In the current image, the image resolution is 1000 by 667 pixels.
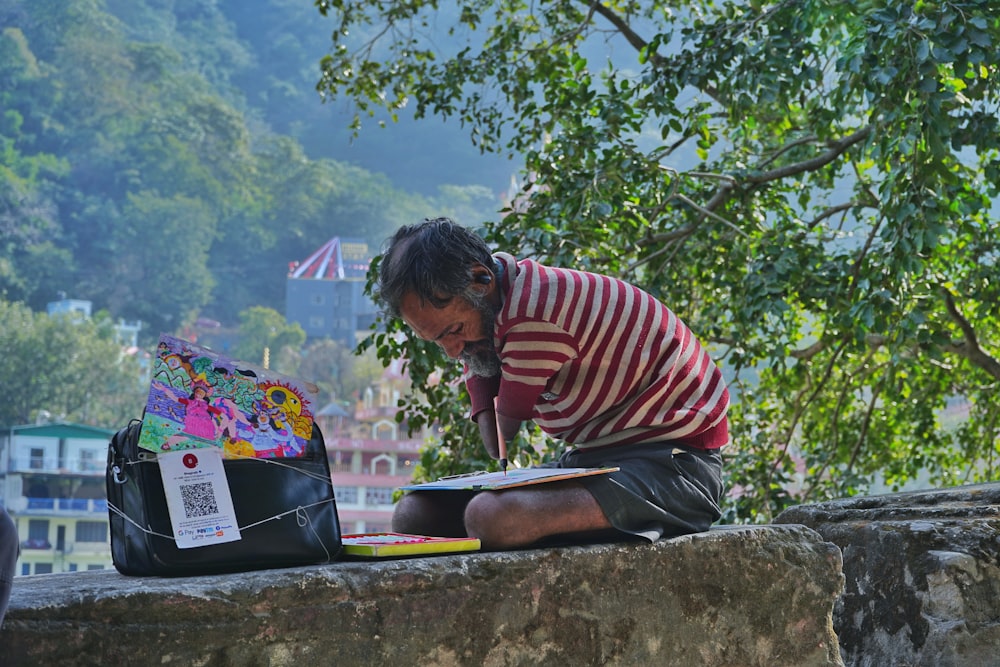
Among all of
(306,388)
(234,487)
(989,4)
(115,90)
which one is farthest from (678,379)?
(115,90)

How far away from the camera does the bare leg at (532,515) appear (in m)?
2.11

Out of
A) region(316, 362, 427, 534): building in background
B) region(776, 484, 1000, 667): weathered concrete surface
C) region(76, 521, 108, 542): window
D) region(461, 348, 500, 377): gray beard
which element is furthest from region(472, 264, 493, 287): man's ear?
region(76, 521, 108, 542): window

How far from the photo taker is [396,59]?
6.74m

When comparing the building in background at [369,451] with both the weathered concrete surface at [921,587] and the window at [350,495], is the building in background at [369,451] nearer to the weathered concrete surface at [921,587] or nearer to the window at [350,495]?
the window at [350,495]

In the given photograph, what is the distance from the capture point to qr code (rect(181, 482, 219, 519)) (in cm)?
183

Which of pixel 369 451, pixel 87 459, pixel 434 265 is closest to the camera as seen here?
pixel 434 265

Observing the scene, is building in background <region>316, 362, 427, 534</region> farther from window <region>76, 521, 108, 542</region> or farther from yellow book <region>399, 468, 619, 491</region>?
yellow book <region>399, 468, 619, 491</region>

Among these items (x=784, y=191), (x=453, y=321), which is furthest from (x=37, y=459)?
(x=453, y=321)

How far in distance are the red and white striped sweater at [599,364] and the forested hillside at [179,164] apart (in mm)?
40852

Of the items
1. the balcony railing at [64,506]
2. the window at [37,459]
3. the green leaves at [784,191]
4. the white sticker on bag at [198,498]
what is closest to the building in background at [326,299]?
the balcony railing at [64,506]

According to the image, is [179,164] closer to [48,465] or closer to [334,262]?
[334,262]

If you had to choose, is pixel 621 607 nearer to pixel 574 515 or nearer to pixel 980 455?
pixel 574 515

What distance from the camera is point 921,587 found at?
2.59 metres

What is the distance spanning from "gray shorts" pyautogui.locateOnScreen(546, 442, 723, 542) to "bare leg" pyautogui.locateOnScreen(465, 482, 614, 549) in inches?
1.1
